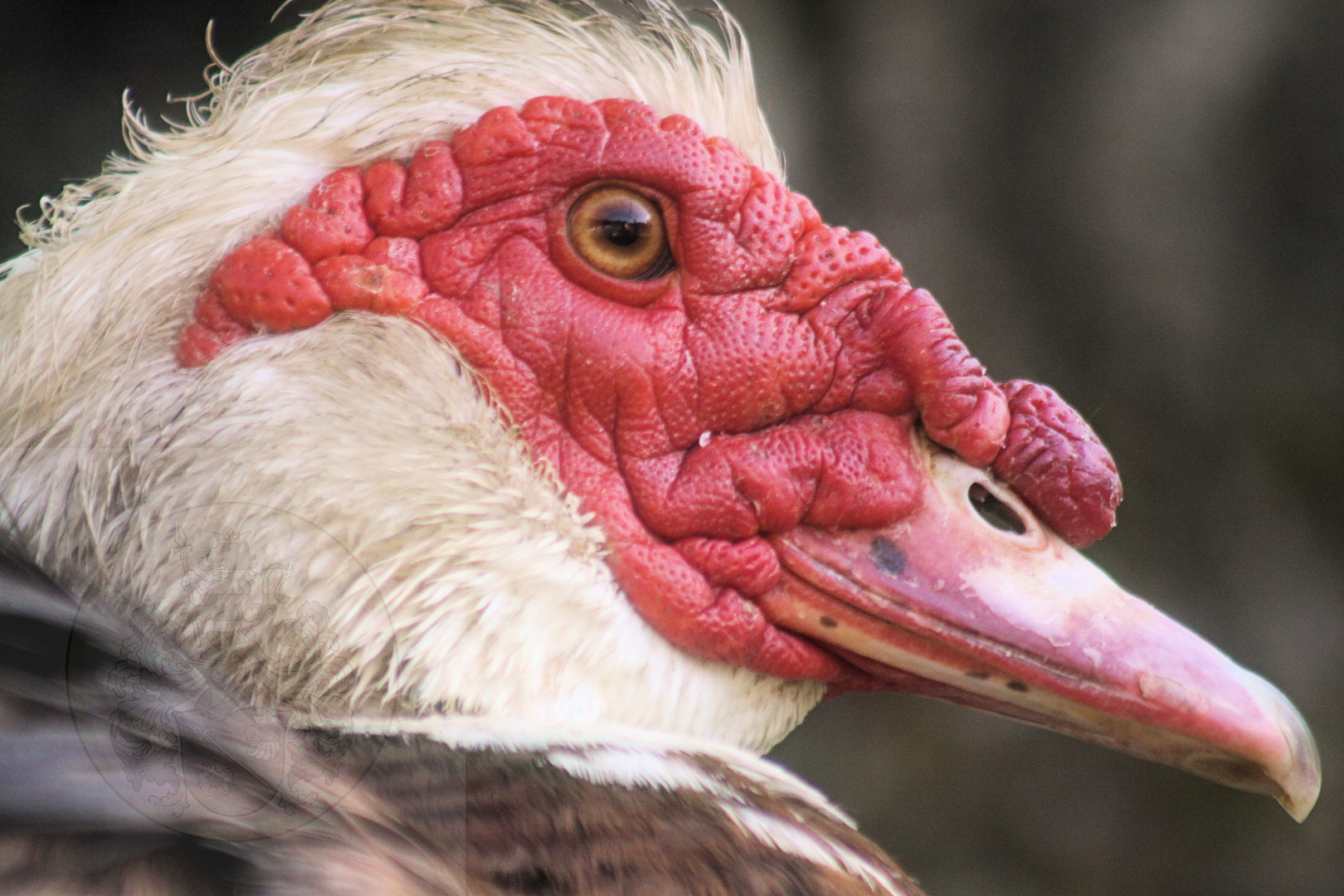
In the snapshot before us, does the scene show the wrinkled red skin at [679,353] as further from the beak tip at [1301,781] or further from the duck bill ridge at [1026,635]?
the beak tip at [1301,781]

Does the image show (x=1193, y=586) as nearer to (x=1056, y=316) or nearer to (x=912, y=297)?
(x=1056, y=316)

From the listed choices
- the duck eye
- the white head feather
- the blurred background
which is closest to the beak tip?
the white head feather

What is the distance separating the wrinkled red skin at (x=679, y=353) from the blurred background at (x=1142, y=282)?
7.62 feet

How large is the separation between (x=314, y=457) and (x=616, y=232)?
549 millimetres

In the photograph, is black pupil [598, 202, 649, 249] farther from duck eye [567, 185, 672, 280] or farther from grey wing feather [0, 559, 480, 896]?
grey wing feather [0, 559, 480, 896]

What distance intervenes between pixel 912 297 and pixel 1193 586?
2.87 metres

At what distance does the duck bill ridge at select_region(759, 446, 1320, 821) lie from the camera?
1585mm

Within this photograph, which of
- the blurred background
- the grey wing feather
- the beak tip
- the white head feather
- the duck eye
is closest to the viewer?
the grey wing feather

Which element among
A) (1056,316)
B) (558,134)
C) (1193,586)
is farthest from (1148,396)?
(558,134)

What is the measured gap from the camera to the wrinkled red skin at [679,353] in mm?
1667

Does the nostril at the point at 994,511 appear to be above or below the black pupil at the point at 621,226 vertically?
below

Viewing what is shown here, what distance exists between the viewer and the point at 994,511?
177 centimetres

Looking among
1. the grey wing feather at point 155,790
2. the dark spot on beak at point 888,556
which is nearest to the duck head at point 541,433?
the dark spot on beak at point 888,556

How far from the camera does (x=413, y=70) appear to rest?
1742 mm
